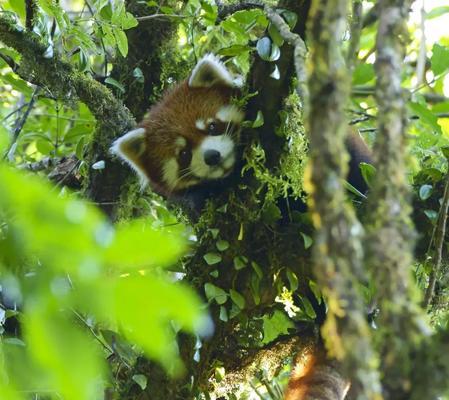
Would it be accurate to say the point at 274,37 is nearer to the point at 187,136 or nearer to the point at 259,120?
the point at 259,120

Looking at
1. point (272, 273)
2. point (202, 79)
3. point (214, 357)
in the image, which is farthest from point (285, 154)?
point (202, 79)

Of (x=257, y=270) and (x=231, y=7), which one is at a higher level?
(x=231, y=7)

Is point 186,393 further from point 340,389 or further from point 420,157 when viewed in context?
point 420,157

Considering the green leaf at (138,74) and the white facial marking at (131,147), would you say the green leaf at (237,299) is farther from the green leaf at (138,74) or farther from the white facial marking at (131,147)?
the green leaf at (138,74)

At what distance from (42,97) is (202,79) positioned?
32.6 inches

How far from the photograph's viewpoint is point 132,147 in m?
3.45

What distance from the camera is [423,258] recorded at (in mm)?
2523

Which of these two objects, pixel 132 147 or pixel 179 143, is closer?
pixel 132 147

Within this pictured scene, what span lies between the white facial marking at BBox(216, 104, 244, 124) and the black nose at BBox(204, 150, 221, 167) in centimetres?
17

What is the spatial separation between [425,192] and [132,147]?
1.53 meters

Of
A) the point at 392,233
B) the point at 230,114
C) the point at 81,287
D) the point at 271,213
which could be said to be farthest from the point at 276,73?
the point at 81,287

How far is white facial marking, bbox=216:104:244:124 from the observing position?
3046 mm

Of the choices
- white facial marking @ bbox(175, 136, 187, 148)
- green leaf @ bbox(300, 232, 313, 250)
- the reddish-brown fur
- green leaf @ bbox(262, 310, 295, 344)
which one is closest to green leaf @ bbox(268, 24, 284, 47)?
green leaf @ bbox(300, 232, 313, 250)

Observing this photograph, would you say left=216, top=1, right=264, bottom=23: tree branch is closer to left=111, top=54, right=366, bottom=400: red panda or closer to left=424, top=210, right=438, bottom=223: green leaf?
left=111, top=54, right=366, bottom=400: red panda
